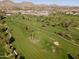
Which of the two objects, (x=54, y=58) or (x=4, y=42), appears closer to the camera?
(x=54, y=58)

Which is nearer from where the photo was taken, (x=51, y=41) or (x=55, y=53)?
(x=55, y=53)

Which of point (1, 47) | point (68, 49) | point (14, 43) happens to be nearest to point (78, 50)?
point (68, 49)

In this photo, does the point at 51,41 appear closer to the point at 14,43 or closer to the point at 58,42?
the point at 58,42

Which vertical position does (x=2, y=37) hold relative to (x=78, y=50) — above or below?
above

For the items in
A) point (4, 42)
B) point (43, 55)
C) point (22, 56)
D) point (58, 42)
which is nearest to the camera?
point (22, 56)

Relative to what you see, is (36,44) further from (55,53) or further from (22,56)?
(22,56)

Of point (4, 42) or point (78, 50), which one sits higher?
point (4, 42)

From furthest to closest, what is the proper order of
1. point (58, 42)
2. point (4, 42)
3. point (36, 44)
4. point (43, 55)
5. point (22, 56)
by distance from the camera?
1. point (58, 42)
2. point (36, 44)
3. point (4, 42)
4. point (43, 55)
5. point (22, 56)

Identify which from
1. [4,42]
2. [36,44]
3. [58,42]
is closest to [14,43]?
[4,42]

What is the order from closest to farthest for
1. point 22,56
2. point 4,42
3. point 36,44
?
point 22,56 → point 4,42 → point 36,44
